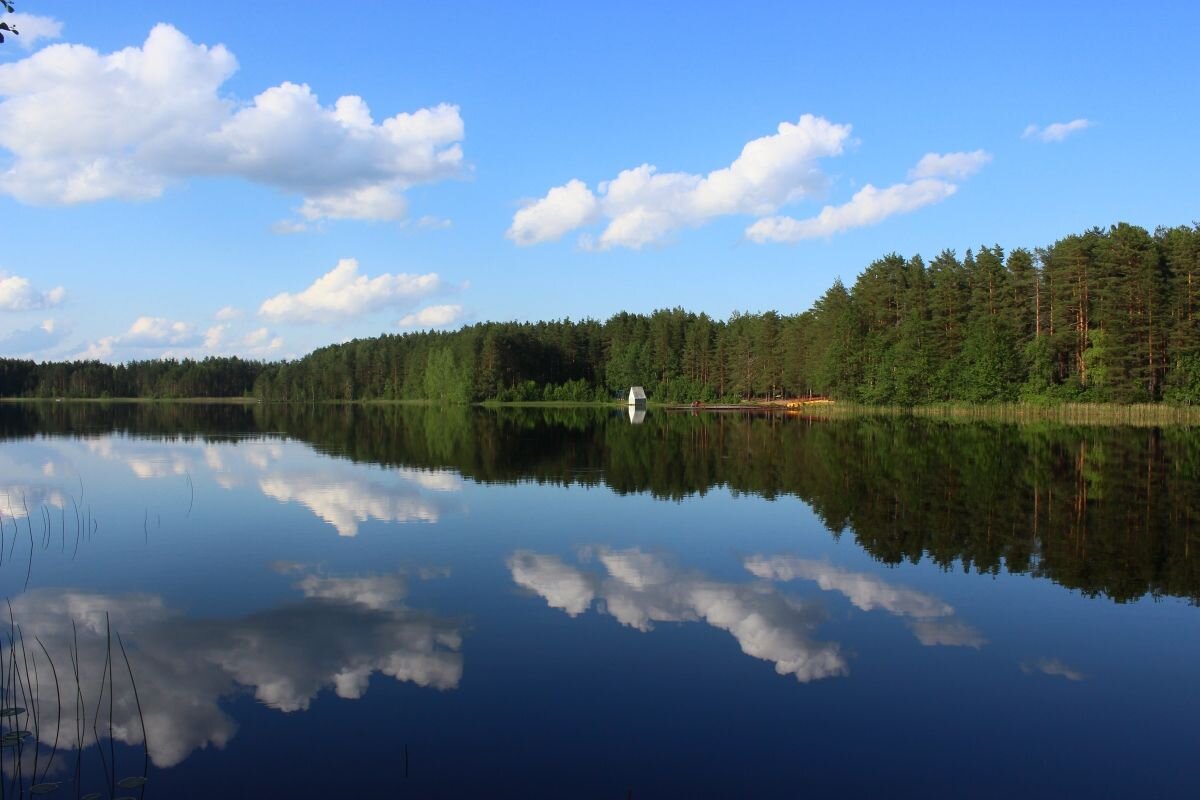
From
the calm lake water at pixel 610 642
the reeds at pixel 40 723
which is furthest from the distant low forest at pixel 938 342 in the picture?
the reeds at pixel 40 723

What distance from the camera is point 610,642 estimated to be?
37.3 ft

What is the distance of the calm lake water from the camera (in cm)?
786

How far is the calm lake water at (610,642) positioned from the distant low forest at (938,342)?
4744cm

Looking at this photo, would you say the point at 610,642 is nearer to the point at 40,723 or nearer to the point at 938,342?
the point at 40,723

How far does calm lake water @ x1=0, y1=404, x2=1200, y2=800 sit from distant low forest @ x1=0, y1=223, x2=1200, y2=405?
4744 centimetres

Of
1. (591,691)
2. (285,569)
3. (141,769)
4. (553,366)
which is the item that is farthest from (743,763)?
(553,366)

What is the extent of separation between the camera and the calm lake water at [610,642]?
7855 mm

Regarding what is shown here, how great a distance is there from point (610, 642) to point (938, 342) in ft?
255

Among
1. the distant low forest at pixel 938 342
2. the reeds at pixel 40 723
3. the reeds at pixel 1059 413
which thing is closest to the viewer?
the reeds at pixel 40 723

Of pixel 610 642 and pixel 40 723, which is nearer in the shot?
pixel 40 723

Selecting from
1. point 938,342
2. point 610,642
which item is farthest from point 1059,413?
point 610,642

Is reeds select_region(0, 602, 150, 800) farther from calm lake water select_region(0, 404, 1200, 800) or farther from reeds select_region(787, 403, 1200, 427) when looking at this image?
reeds select_region(787, 403, 1200, 427)

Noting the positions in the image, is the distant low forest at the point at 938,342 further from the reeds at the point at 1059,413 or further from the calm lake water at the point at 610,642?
the calm lake water at the point at 610,642

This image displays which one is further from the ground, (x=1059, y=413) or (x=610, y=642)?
(x=1059, y=413)
